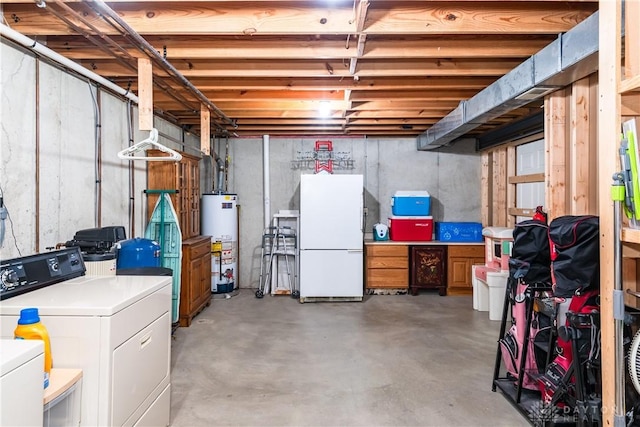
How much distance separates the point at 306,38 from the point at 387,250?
11.8 feet

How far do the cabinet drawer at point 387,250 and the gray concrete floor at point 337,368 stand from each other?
0.93 meters

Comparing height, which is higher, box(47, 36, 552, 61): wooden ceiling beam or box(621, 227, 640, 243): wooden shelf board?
box(47, 36, 552, 61): wooden ceiling beam

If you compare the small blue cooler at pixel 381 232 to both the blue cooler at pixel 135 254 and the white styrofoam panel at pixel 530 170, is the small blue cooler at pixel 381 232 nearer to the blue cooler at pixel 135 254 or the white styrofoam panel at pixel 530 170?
the white styrofoam panel at pixel 530 170

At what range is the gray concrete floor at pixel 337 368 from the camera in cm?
247

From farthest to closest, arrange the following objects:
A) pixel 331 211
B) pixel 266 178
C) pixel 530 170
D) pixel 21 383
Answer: pixel 266 178, pixel 331 211, pixel 530 170, pixel 21 383

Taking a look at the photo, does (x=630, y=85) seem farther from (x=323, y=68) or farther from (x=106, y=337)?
(x=106, y=337)

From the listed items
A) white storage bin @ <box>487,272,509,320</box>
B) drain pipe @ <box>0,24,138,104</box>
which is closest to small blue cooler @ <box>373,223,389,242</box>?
white storage bin @ <box>487,272,509,320</box>

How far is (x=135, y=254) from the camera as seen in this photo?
3.25 meters

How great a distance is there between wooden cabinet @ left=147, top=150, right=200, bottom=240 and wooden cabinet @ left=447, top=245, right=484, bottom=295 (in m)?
3.71

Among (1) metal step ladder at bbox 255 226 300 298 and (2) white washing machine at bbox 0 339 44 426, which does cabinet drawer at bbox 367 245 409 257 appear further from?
(2) white washing machine at bbox 0 339 44 426

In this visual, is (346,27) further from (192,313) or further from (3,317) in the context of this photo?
(192,313)

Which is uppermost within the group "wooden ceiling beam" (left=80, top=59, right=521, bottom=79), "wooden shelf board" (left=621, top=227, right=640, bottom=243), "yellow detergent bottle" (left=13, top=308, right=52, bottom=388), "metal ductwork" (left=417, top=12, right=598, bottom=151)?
"wooden ceiling beam" (left=80, top=59, right=521, bottom=79)

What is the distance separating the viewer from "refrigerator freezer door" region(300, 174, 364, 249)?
5.21 metres

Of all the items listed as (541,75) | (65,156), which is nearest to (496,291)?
(541,75)
